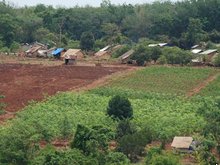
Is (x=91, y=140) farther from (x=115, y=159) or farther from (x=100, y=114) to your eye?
(x=100, y=114)

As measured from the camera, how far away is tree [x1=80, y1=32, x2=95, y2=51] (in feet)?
197

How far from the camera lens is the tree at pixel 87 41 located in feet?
197

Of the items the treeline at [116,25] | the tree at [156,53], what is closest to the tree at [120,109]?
the tree at [156,53]

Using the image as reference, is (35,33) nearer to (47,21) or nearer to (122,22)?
(47,21)

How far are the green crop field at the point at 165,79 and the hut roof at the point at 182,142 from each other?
12787 millimetres

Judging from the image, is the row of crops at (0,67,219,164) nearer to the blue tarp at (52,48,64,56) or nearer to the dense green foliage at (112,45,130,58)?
the dense green foliage at (112,45,130,58)

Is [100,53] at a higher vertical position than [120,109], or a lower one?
higher

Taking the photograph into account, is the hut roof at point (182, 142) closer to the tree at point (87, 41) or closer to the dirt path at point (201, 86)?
the dirt path at point (201, 86)

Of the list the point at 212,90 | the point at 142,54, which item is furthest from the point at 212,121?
the point at 142,54

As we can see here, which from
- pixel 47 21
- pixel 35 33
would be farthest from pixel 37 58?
pixel 47 21

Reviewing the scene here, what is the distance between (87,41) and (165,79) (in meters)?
22.1

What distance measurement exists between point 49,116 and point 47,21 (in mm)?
49724

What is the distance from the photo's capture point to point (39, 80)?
40.4 m


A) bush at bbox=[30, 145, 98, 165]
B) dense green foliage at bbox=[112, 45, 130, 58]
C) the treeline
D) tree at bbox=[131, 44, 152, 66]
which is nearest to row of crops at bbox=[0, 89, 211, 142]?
bush at bbox=[30, 145, 98, 165]
